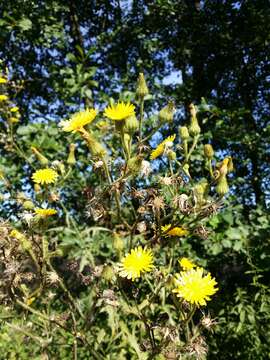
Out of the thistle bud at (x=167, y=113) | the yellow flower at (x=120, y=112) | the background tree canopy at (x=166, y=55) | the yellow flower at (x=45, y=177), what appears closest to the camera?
the yellow flower at (x=120, y=112)

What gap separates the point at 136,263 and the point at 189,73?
4356mm

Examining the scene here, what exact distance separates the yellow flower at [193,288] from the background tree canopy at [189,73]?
1372 mm

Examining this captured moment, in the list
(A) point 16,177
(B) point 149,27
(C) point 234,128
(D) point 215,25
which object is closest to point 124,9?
(B) point 149,27

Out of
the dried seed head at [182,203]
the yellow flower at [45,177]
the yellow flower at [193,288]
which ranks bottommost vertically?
the yellow flower at [193,288]

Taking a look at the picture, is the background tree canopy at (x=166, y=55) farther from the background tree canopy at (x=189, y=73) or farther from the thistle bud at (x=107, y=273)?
the thistle bud at (x=107, y=273)

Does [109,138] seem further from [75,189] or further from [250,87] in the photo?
[250,87]

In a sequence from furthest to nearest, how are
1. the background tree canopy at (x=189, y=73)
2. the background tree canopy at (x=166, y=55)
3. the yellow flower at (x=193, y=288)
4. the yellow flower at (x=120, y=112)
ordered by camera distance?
the background tree canopy at (x=166, y=55), the background tree canopy at (x=189, y=73), the yellow flower at (x=120, y=112), the yellow flower at (x=193, y=288)

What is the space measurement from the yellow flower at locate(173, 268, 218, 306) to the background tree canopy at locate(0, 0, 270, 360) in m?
1.37

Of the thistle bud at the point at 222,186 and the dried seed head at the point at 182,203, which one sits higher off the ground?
the thistle bud at the point at 222,186

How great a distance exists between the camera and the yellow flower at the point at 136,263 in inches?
53.9

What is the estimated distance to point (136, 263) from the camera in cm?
140

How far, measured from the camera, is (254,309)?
2846 mm

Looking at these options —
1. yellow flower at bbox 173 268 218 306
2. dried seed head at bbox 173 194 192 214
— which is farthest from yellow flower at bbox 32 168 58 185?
yellow flower at bbox 173 268 218 306

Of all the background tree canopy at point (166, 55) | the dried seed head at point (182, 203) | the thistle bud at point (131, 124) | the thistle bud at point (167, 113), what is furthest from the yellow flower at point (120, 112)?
the background tree canopy at point (166, 55)
